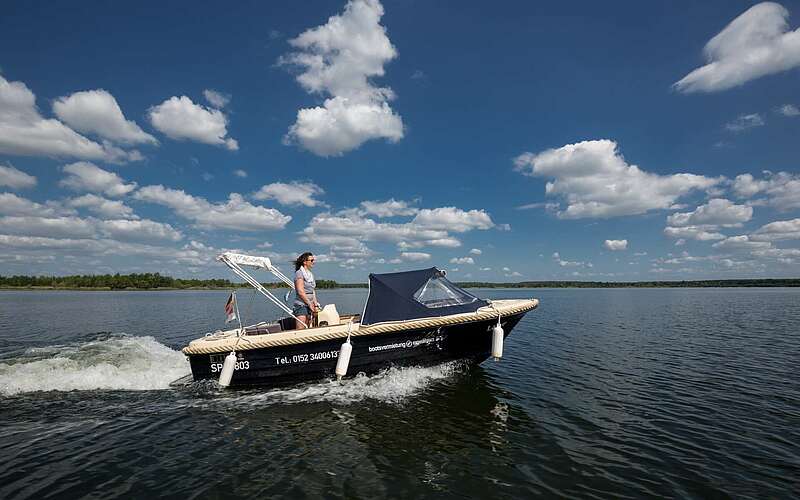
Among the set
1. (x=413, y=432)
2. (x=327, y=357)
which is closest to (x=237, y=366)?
(x=327, y=357)

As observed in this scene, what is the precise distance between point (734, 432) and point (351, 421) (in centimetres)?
790

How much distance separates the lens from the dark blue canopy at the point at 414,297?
10438 millimetres

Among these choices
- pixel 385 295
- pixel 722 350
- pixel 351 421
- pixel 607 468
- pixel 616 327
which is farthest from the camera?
pixel 616 327

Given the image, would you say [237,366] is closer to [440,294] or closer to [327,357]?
[327,357]

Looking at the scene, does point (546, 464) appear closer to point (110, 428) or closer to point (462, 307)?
point (462, 307)

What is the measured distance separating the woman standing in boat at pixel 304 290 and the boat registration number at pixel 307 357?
3.07 ft

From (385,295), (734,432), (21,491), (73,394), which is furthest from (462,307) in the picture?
(73,394)

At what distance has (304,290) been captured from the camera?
34.8 ft

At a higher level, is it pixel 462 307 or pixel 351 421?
pixel 462 307

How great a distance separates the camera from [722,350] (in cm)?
1619

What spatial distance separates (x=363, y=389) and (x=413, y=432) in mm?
2618

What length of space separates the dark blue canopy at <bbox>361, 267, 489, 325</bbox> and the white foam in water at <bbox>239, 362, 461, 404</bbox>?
1651mm

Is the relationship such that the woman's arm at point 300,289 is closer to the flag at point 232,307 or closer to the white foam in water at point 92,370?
the flag at point 232,307

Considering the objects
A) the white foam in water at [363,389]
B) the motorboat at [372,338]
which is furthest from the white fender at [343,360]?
the white foam in water at [363,389]
